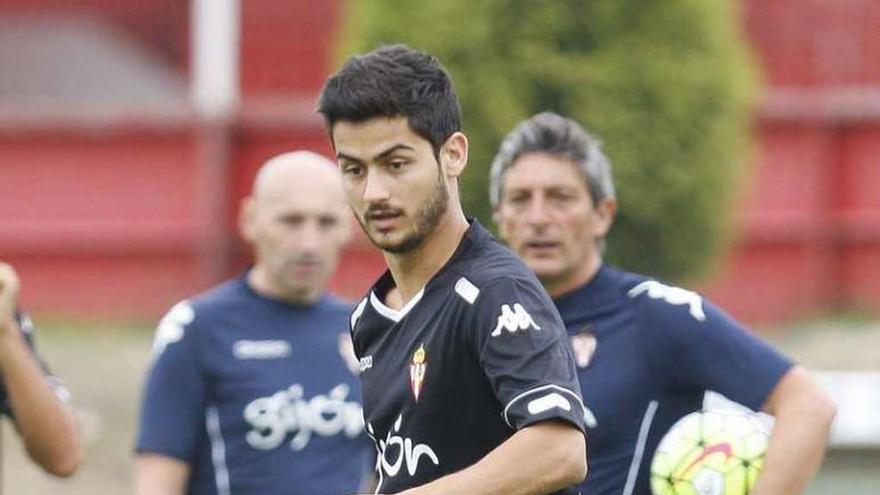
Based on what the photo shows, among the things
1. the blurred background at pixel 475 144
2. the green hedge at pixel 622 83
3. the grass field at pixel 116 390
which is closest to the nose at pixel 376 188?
the blurred background at pixel 475 144

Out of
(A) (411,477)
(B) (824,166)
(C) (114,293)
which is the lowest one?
(C) (114,293)

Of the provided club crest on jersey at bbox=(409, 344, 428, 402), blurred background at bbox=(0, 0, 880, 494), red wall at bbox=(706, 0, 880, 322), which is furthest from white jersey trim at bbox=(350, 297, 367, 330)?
red wall at bbox=(706, 0, 880, 322)

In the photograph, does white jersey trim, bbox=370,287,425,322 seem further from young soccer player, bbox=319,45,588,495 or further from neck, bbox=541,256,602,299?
neck, bbox=541,256,602,299

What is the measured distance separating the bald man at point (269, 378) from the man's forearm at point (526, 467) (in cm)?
295

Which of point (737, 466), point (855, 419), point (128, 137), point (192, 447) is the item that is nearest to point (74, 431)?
point (192, 447)

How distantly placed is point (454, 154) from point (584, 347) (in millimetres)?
1696

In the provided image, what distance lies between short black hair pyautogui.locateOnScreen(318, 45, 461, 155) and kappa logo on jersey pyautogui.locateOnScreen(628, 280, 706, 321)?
1659 mm

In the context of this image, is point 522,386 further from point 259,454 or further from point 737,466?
point 259,454

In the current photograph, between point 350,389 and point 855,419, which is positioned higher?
point 350,389

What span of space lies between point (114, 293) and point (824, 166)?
561 centimetres

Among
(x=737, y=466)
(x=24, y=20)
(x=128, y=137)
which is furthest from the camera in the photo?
(x=24, y=20)

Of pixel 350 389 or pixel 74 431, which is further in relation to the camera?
pixel 350 389

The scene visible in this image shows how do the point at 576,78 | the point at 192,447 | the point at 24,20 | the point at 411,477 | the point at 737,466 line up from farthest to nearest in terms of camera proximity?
the point at 24,20
the point at 576,78
the point at 192,447
the point at 737,466
the point at 411,477

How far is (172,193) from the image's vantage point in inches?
628
